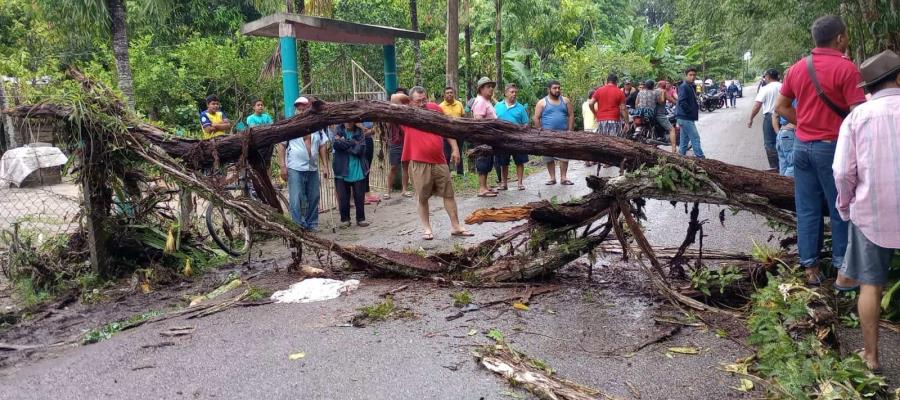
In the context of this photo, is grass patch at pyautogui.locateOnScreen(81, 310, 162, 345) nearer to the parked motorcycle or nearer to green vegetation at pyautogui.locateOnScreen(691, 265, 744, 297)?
green vegetation at pyautogui.locateOnScreen(691, 265, 744, 297)

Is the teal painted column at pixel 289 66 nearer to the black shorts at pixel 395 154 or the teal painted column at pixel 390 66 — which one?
the black shorts at pixel 395 154

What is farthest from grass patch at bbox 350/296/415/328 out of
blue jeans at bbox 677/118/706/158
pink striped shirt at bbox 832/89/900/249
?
blue jeans at bbox 677/118/706/158

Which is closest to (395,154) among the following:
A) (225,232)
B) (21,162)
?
(225,232)

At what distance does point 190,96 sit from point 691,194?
15.1 metres

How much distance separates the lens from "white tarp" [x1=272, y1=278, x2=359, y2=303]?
5.41 m

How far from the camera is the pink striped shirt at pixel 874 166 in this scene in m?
3.48

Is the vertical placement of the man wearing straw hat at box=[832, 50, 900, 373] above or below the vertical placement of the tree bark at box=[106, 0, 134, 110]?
below

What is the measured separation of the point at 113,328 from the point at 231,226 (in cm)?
265

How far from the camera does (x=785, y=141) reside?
8.24m

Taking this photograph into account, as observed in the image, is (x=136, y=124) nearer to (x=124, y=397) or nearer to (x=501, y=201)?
(x=124, y=397)

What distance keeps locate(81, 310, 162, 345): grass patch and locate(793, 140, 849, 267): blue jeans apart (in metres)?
4.83

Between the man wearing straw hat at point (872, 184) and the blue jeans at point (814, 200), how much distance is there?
2.36ft

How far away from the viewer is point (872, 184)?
11.6 feet

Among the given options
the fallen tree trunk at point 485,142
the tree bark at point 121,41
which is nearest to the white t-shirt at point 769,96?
the fallen tree trunk at point 485,142
